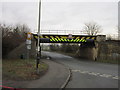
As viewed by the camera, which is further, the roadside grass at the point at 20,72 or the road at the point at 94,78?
the roadside grass at the point at 20,72

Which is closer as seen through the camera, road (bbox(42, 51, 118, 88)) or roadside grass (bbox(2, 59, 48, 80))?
road (bbox(42, 51, 118, 88))

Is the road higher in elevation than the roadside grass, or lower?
lower

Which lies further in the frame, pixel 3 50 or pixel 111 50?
pixel 111 50

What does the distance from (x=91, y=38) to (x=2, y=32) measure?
15.9 m

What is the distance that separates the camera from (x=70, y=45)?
48.1 metres

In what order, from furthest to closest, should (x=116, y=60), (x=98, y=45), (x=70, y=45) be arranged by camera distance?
(x=70, y=45)
(x=98, y=45)
(x=116, y=60)

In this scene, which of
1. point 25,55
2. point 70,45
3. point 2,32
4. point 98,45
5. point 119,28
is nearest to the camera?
point 2,32

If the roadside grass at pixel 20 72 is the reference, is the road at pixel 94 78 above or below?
below

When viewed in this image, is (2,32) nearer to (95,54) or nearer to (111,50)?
(95,54)

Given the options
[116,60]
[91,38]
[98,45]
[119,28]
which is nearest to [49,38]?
[91,38]

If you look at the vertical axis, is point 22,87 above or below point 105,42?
below

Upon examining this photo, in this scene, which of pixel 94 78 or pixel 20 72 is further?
pixel 20 72

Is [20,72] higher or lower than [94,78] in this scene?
higher

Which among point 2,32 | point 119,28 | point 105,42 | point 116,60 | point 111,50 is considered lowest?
point 116,60
